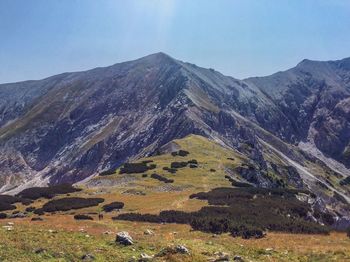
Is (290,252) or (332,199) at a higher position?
(290,252)

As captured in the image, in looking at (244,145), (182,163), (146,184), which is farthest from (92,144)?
(146,184)

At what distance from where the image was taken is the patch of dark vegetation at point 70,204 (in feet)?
175

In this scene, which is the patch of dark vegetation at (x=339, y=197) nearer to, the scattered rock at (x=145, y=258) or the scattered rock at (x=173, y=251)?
the scattered rock at (x=173, y=251)

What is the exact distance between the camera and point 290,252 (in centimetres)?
2533

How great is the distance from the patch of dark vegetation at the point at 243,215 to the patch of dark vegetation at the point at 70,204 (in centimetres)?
1111

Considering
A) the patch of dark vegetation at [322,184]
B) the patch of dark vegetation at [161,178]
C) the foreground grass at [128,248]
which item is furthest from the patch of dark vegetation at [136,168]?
the patch of dark vegetation at [322,184]

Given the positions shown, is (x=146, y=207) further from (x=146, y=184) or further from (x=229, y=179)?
(x=229, y=179)

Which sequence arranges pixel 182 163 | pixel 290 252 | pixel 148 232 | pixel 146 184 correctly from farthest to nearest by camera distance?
pixel 182 163 < pixel 146 184 < pixel 148 232 < pixel 290 252

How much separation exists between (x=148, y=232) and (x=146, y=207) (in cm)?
2109

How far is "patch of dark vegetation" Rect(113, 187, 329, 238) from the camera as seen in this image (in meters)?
36.7

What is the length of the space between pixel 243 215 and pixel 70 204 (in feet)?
74.4

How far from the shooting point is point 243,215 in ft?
146

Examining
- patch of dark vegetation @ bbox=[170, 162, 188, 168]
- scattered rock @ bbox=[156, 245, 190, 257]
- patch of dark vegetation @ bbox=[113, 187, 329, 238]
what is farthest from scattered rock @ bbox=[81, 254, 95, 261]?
patch of dark vegetation @ bbox=[170, 162, 188, 168]

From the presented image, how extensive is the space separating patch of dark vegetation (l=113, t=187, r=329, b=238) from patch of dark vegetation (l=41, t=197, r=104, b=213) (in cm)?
1111
